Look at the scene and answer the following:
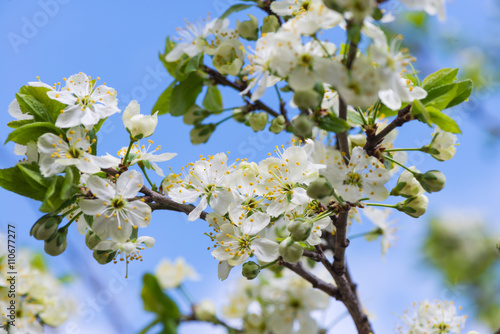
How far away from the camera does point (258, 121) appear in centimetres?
191

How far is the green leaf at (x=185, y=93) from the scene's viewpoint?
1.97 m

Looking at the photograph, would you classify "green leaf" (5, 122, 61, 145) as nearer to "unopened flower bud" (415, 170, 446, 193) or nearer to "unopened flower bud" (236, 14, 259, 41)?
"unopened flower bud" (236, 14, 259, 41)

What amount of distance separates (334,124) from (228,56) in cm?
71

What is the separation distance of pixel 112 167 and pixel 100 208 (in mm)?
157

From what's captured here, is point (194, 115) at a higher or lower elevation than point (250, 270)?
higher

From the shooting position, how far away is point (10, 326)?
1990 millimetres

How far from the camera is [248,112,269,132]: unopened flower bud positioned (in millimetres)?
1914

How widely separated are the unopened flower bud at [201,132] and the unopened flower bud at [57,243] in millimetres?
719

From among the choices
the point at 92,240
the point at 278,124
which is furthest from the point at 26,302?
the point at 278,124

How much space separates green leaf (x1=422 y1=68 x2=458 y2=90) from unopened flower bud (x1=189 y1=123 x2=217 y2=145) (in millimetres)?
878

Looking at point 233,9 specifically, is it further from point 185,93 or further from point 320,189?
point 320,189

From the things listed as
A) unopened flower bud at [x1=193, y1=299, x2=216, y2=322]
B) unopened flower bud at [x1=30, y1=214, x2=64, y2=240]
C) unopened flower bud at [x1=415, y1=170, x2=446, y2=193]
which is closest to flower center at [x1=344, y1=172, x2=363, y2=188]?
unopened flower bud at [x1=415, y1=170, x2=446, y2=193]

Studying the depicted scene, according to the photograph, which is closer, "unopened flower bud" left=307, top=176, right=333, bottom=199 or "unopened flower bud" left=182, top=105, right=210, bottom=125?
"unopened flower bud" left=307, top=176, right=333, bottom=199

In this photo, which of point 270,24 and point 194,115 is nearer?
point 270,24
